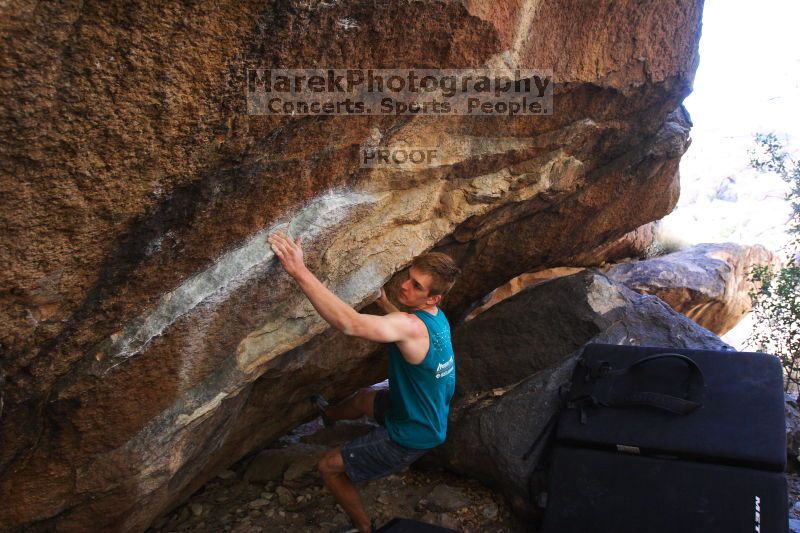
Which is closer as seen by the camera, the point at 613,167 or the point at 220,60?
the point at 220,60

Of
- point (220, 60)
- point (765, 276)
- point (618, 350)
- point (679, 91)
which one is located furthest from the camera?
point (765, 276)

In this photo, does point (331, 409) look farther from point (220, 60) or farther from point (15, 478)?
point (220, 60)

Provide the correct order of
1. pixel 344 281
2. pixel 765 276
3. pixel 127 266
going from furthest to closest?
pixel 765 276, pixel 344 281, pixel 127 266

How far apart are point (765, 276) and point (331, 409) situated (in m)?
4.37

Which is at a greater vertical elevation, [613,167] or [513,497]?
[613,167]

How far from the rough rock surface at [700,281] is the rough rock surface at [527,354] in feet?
7.79

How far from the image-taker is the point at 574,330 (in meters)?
4.05

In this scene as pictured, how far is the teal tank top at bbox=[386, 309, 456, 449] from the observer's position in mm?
3104

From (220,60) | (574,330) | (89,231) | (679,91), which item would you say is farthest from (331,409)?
(679,91)

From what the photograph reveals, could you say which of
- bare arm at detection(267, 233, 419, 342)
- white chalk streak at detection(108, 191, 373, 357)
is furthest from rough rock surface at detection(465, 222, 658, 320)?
white chalk streak at detection(108, 191, 373, 357)

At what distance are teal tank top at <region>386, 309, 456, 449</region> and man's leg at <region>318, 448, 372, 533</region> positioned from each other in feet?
0.99

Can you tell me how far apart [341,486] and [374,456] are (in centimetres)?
25

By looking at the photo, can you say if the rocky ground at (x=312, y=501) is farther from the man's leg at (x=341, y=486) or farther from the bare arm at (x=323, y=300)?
the bare arm at (x=323, y=300)

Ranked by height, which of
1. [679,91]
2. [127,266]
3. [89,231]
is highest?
[679,91]
